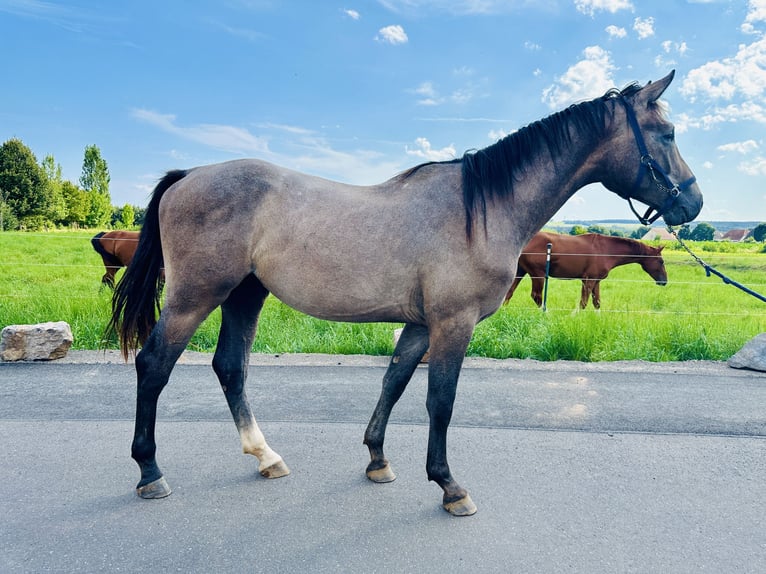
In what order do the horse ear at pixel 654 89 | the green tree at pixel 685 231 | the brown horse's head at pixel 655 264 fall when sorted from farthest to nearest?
1. the brown horse's head at pixel 655 264
2. the green tree at pixel 685 231
3. the horse ear at pixel 654 89

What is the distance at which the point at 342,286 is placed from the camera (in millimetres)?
2457

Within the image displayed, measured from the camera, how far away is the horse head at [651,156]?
2.53m

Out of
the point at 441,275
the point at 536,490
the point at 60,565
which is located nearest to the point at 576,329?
the point at 536,490

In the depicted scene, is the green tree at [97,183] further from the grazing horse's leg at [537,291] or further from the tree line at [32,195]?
the grazing horse's leg at [537,291]

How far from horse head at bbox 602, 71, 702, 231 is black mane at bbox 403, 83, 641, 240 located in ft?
0.25

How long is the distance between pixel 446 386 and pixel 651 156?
5.05 feet

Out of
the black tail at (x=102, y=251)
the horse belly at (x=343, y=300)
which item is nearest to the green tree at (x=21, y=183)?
the black tail at (x=102, y=251)

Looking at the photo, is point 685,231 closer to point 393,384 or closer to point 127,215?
point 393,384

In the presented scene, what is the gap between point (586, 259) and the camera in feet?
34.1

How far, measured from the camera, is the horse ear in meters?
2.51

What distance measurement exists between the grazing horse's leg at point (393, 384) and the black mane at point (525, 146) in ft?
2.61

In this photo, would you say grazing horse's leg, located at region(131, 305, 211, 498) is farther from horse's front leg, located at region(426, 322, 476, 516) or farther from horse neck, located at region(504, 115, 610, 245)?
horse neck, located at region(504, 115, 610, 245)

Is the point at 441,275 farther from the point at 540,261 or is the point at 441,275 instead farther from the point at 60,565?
the point at 540,261

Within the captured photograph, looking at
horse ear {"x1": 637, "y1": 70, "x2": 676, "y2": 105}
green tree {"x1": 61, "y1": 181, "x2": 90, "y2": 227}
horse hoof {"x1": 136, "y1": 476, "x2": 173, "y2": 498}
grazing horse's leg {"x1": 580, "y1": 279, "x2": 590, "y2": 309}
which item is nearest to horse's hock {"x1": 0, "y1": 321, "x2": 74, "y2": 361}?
horse hoof {"x1": 136, "y1": 476, "x2": 173, "y2": 498}
